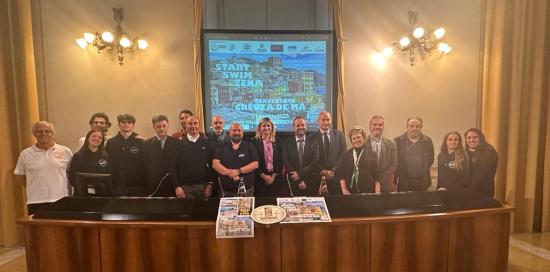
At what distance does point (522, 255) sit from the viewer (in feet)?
11.3

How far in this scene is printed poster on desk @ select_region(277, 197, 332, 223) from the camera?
209 cm

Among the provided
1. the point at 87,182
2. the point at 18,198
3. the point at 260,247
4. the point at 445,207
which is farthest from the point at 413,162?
the point at 18,198

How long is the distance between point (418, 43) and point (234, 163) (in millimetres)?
3642

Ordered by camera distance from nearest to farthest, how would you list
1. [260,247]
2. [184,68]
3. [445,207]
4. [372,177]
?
[260,247] < [445,207] < [372,177] < [184,68]

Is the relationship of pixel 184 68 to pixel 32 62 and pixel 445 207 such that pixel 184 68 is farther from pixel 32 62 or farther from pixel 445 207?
pixel 445 207

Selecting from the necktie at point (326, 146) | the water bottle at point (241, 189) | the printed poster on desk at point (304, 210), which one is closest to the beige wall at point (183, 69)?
the necktie at point (326, 146)

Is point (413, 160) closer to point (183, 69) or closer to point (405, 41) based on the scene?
point (405, 41)

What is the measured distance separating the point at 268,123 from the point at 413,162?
160cm

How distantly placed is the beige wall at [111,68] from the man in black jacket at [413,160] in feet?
10.7

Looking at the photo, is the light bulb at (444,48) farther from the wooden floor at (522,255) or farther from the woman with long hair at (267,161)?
the woman with long hair at (267,161)

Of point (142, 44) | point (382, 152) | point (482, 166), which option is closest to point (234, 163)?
point (382, 152)

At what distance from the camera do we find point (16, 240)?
153 inches

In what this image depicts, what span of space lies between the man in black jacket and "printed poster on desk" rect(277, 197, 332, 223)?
4.31ft

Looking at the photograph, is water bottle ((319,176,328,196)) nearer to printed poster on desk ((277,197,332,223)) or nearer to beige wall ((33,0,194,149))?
printed poster on desk ((277,197,332,223))
